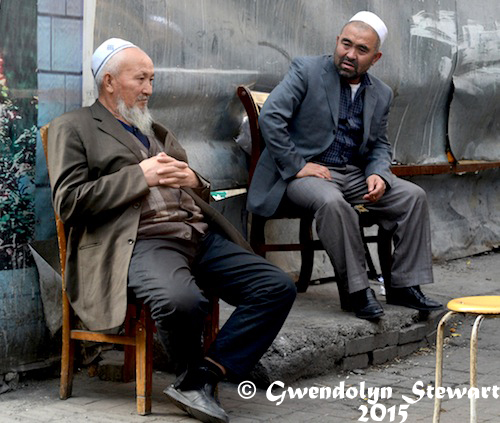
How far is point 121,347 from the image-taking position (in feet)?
17.2

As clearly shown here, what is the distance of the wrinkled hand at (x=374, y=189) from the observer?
5566 mm

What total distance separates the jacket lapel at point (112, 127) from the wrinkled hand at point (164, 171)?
5.0 inches

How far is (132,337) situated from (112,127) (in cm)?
91

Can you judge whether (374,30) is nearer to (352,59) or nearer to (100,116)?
(352,59)

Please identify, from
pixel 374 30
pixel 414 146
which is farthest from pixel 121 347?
pixel 414 146

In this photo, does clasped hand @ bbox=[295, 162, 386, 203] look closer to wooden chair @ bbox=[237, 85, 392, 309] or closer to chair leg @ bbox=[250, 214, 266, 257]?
wooden chair @ bbox=[237, 85, 392, 309]

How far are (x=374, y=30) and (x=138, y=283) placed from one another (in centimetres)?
236

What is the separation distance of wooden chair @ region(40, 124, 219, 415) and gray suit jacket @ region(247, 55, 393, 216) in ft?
4.20

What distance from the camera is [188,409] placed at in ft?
13.8

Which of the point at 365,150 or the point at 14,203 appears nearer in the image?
the point at 14,203

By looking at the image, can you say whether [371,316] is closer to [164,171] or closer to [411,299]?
[411,299]

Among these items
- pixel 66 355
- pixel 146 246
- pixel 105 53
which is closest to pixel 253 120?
pixel 105 53

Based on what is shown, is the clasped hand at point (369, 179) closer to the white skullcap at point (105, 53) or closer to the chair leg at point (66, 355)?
the white skullcap at point (105, 53)

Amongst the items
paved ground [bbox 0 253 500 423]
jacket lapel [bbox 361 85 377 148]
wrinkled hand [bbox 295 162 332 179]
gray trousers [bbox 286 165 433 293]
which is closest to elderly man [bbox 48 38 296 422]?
paved ground [bbox 0 253 500 423]
